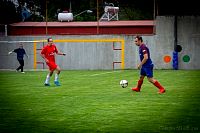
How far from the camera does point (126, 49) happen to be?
134ft

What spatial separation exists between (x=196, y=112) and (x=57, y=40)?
29.8 m

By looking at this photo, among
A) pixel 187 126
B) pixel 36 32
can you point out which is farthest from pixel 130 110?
pixel 36 32

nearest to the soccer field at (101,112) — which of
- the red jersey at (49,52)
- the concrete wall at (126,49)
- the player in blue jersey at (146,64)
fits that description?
the player in blue jersey at (146,64)

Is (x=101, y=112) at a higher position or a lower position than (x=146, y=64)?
lower

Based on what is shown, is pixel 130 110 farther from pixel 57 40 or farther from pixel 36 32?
pixel 36 32

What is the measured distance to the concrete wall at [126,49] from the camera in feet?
131

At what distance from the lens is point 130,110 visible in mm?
13031

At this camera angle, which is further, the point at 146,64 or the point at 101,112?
the point at 146,64

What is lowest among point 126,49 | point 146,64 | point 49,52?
point 146,64

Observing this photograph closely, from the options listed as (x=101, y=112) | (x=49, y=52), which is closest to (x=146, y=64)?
(x=101, y=112)

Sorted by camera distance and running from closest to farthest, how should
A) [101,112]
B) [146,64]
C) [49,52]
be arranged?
[101,112] < [146,64] < [49,52]

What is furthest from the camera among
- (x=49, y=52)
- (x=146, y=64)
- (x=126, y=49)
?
(x=126, y=49)

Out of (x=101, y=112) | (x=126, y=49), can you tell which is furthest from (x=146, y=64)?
(x=126, y=49)

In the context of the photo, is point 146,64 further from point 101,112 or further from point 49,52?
point 49,52
